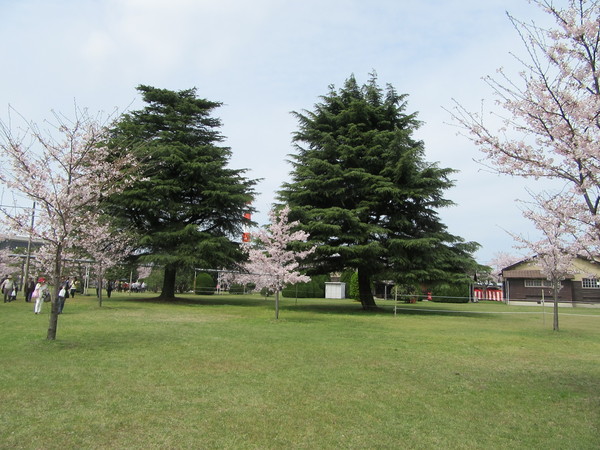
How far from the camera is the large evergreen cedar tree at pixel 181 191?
88.6 ft

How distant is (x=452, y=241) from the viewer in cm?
2433

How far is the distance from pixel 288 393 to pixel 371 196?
18.7m

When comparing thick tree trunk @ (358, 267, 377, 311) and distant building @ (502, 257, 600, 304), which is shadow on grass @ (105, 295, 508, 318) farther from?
distant building @ (502, 257, 600, 304)

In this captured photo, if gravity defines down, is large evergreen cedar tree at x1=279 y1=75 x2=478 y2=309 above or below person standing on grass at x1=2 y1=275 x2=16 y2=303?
above

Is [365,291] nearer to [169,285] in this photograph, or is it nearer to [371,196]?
[371,196]

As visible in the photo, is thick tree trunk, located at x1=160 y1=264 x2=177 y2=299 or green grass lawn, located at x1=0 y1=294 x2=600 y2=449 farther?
thick tree trunk, located at x1=160 y1=264 x2=177 y2=299

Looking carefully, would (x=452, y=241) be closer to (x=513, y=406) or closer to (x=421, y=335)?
(x=421, y=335)

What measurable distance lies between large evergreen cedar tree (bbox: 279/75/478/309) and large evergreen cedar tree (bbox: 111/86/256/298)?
5.58 metres

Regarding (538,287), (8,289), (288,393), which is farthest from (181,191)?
(538,287)

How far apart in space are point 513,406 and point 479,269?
60.2 ft

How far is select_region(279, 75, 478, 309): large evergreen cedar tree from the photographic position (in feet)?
75.0

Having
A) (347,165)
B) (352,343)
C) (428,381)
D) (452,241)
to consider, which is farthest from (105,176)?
(452,241)

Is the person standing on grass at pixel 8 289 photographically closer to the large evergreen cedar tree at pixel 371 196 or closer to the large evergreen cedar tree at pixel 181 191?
the large evergreen cedar tree at pixel 181 191

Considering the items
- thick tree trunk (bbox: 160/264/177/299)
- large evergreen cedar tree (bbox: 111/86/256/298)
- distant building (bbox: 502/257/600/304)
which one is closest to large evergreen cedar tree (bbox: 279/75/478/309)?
large evergreen cedar tree (bbox: 111/86/256/298)
